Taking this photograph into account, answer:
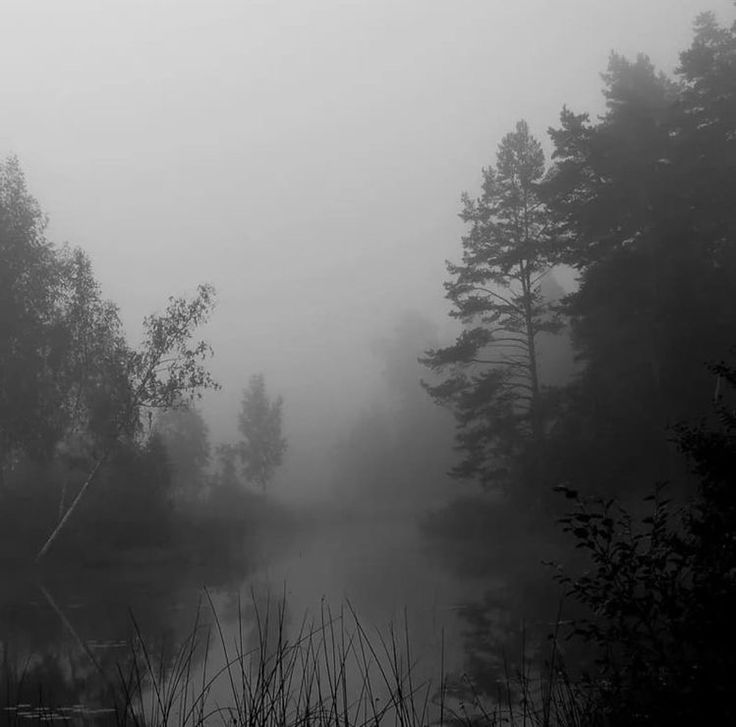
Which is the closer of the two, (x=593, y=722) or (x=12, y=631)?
(x=593, y=722)

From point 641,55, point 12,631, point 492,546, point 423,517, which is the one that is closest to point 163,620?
point 12,631

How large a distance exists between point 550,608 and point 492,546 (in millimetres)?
14307

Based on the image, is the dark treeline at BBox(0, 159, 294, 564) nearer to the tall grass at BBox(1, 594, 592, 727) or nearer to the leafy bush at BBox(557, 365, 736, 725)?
the tall grass at BBox(1, 594, 592, 727)

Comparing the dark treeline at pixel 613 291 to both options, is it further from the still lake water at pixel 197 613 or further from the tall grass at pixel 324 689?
the tall grass at pixel 324 689

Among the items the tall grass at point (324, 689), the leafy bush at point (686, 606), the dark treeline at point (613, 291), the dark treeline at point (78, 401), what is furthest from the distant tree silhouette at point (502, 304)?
the leafy bush at point (686, 606)

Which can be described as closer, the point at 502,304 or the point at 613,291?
the point at 613,291

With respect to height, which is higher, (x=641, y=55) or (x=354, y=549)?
(x=641, y=55)

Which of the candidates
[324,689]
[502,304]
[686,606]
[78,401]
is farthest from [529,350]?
[686,606]

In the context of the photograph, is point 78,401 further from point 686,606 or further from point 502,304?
point 686,606

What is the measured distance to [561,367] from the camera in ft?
144

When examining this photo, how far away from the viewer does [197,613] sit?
869 centimetres

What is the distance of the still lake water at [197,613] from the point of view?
32.5ft

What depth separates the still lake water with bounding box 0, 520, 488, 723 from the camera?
9906mm

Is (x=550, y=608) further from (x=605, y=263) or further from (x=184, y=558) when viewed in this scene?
(x=184, y=558)
